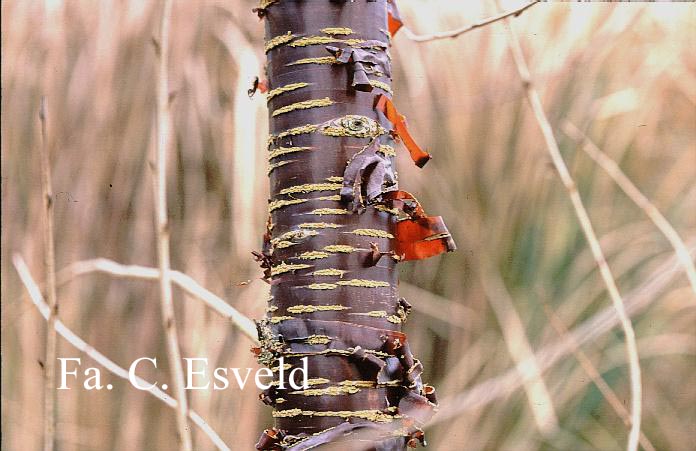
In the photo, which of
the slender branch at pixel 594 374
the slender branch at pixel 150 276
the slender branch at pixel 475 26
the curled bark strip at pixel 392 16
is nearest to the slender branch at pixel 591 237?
the slender branch at pixel 594 374

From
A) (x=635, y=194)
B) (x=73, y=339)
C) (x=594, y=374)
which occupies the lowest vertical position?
(x=594, y=374)

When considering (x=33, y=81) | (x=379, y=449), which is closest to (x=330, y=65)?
(x=379, y=449)

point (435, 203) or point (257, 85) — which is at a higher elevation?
point (435, 203)

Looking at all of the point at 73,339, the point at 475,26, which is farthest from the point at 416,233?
the point at 73,339

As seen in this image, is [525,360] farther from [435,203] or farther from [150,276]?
[150,276]

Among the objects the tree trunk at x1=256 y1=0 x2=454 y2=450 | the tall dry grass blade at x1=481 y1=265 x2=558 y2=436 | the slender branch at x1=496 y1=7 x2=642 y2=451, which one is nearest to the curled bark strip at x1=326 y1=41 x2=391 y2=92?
the tree trunk at x1=256 y1=0 x2=454 y2=450

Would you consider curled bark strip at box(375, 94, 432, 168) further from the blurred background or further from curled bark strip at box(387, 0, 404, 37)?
the blurred background

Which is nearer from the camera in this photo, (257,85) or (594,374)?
(257,85)

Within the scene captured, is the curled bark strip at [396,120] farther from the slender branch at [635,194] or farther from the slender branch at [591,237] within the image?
the slender branch at [635,194]
